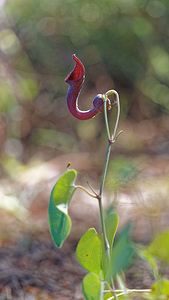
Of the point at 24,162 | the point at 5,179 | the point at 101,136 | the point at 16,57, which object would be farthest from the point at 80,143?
the point at 16,57

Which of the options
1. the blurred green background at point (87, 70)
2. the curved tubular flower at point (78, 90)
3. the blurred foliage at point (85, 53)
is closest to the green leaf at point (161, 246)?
the curved tubular flower at point (78, 90)

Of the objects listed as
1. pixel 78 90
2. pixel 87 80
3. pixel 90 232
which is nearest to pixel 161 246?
pixel 90 232

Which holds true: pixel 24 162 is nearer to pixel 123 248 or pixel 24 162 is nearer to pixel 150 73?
pixel 150 73

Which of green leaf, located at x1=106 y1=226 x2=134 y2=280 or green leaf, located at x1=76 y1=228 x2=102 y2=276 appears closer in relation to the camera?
green leaf, located at x1=106 y1=226 x2=134 y2=280

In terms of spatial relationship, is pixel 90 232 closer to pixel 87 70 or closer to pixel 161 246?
pixel 161 246

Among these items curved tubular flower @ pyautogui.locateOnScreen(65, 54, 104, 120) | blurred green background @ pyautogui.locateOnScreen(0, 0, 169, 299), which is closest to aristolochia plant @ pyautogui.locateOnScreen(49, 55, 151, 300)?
curved tubular flower @ pyautogui.locateOnScreen(65, 54, 104, 120)

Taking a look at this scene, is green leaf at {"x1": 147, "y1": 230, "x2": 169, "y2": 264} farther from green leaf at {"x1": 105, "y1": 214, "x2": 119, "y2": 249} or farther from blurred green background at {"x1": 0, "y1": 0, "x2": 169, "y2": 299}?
blurred green background at {"x1": 0, "y1": 0, "x2": 169, "y2": 299}
